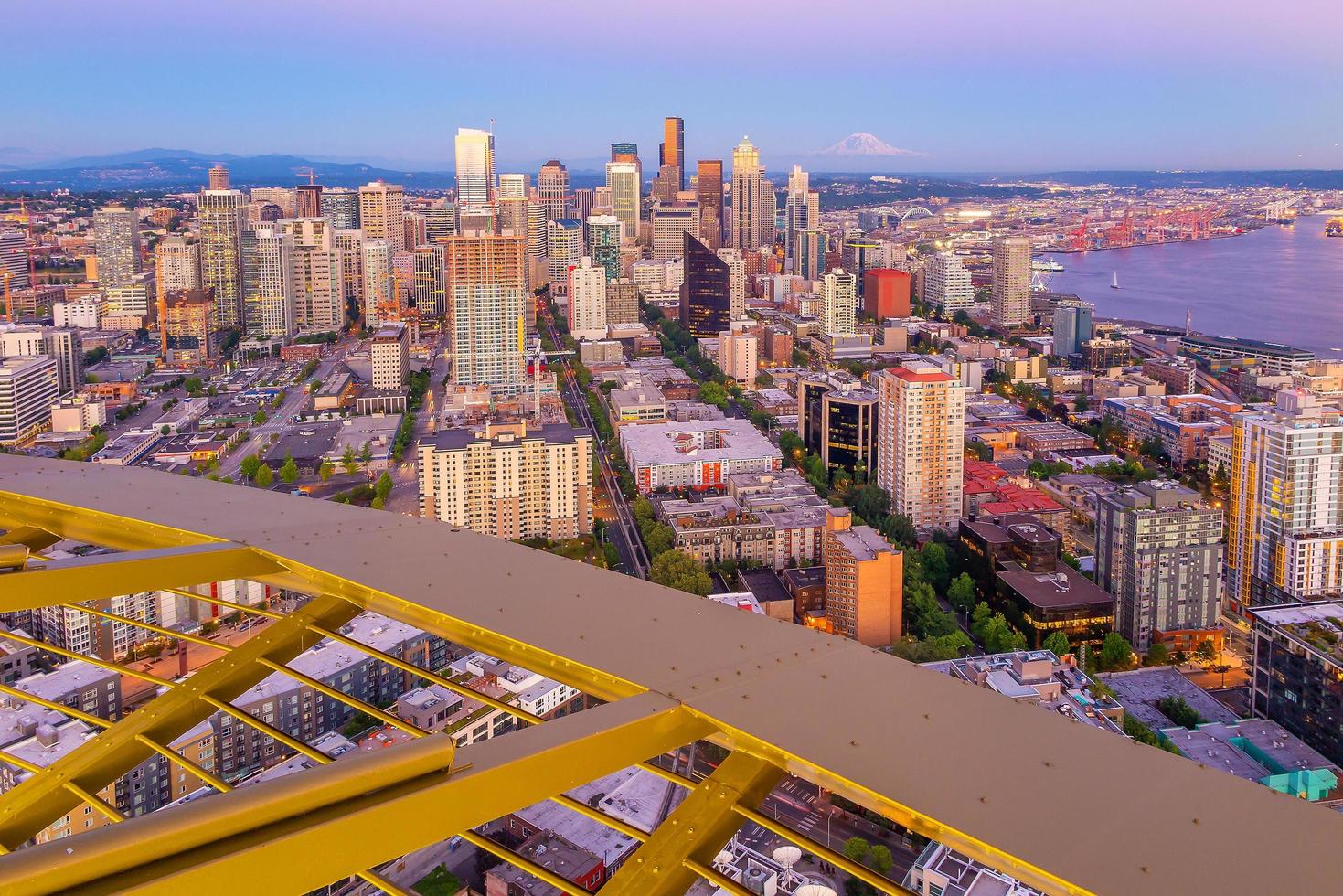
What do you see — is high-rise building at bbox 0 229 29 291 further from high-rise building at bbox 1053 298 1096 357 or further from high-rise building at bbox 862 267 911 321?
high-rise building at bbox 1053 298 1096 357

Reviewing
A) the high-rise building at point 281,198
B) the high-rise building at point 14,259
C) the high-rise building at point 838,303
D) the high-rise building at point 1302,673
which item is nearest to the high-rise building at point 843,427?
the high-rise building at point 1302,673

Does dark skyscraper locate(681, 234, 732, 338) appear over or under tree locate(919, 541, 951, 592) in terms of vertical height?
over

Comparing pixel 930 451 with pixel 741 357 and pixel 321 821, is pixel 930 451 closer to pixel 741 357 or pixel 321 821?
pixel 741 357

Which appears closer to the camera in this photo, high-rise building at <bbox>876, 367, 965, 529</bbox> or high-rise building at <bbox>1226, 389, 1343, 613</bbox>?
high-rise building at <bbox>1226, 389, 1343, 613</bbox>

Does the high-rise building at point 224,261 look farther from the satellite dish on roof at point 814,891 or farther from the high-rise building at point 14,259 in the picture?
the satellite dish on roof at point 814,891

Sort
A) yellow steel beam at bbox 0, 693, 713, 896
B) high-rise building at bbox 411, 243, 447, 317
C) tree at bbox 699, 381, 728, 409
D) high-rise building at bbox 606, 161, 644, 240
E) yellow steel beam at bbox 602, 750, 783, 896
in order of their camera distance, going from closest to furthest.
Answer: yellow steel beam at bbox 0, 693, 713, 896 < yellow steel beam at bbox 602, 750, 783, 896 < tree at bbox 699, 381, 728, 409 < high-rise building at bbox 411, 243, 447, 317 < high-rise building at bbox 606, 161, 644, 240

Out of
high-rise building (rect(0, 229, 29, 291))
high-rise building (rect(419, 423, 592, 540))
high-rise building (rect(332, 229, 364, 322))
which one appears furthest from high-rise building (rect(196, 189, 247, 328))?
high-rise building (rect(419, 423, 592, 540))

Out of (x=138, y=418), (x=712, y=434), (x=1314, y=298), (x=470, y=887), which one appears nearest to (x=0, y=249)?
(x=138, y=418)
